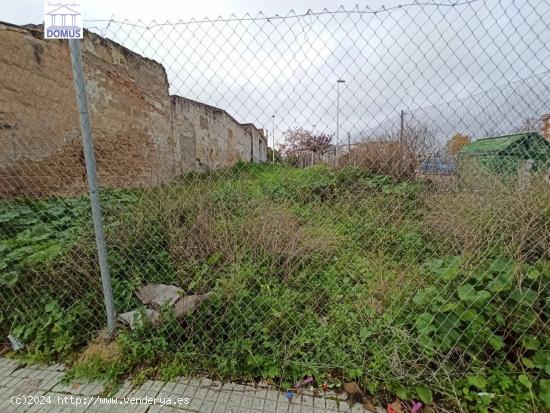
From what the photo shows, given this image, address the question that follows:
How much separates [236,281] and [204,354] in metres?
0.59

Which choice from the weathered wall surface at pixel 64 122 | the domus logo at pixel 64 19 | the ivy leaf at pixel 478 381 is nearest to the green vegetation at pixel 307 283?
the ivy leaf at pixel 478 381

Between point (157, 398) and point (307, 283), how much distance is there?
1.44 metres

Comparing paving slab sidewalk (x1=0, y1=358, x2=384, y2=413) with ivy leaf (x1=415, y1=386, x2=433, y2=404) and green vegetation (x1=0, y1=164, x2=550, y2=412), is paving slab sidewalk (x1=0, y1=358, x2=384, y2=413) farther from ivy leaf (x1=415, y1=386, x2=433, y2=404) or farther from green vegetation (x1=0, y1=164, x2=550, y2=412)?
ivy leaf (x1=415, y1=386, x2=433, y2=404)

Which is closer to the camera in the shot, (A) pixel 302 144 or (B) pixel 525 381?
(B) pixel 525 381

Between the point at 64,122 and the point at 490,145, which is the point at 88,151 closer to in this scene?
the point at 490,145

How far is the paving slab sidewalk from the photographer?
1.59m

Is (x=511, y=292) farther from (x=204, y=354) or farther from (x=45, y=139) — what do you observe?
(x=45, y=139)

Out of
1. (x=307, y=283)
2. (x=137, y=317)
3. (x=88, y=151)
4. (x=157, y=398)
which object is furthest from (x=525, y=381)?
(x=88, y=151)

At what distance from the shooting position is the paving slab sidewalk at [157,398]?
159cm

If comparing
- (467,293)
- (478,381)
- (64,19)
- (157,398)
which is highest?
(64,19)

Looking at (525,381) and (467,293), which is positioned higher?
(467,293)

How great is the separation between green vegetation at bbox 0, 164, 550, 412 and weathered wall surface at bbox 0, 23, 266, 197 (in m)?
0.59

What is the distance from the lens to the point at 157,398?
1.66m

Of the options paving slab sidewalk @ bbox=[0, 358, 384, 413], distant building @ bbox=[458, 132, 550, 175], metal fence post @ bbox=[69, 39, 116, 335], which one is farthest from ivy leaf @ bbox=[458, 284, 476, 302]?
metal fence post @ bbox=[69, 39, 116, 335]
